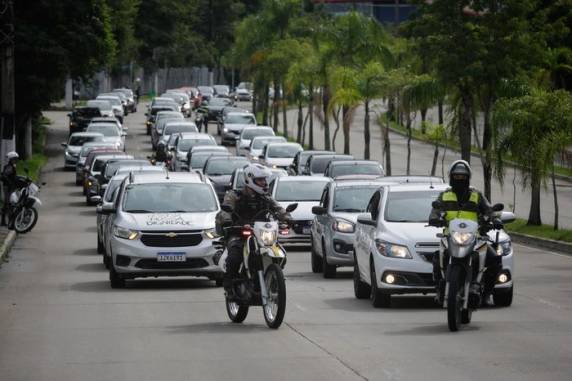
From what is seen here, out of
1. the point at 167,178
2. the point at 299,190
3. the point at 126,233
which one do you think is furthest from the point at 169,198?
the point at 299,190

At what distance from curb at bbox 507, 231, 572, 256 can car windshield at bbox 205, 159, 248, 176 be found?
12.4m

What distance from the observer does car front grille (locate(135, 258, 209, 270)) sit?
75.5 ft

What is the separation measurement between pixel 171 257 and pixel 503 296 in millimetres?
5448

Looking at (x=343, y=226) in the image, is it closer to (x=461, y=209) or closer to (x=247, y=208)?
(x=247, y=208)

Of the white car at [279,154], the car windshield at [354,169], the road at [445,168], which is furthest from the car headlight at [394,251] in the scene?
the white car at [279,154]

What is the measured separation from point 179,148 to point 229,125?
21.8 meters

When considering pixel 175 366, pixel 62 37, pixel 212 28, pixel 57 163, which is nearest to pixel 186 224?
pixel 175 366

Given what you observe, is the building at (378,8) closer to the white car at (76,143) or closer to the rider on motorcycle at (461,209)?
the white car at (76,143)

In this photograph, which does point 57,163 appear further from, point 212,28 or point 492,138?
point 212,28

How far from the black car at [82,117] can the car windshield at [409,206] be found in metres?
59.8

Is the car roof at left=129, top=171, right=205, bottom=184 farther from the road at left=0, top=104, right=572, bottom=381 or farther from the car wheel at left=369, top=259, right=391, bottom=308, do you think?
the car wheel at left=369, top=259, right=391, bottom=308

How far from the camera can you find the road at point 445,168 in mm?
47769

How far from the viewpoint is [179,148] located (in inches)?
2373

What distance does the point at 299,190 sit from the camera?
33719mm
